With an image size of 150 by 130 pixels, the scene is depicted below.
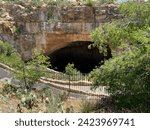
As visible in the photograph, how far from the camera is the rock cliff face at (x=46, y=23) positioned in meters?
28.6

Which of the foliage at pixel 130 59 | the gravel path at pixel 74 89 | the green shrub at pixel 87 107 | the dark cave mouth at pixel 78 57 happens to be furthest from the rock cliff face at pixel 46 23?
the foliage at pixel 130 59

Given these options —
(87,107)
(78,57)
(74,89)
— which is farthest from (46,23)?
(87,107)

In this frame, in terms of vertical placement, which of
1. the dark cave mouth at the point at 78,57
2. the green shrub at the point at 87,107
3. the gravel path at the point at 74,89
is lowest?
the dark cave mouth at the point at 78,57

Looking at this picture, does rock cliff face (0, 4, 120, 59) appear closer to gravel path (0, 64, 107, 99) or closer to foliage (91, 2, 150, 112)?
gravel path (0, 64, 107, 99)

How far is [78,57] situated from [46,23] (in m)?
5.45

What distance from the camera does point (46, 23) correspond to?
29.3 m

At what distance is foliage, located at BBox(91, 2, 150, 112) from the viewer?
1349 cm

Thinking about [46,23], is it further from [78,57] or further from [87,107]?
[87,107]

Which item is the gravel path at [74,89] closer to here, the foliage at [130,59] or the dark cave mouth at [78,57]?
the foliage at [130,59]

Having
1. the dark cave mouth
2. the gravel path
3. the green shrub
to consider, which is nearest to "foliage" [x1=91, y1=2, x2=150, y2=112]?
the green shrub

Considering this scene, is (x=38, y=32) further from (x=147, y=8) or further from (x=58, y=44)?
(x=147, y=8)

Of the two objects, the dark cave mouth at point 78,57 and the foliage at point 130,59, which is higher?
the foliage at point 130,59

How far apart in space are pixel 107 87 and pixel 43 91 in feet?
9.64

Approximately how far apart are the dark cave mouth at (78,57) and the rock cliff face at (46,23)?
3039 mm
